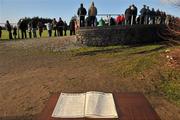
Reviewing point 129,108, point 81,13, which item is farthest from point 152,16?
point 129,108

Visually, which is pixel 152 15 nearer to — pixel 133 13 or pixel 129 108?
pixel 133 13

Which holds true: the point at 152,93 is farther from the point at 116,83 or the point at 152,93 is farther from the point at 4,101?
the point at 4,101

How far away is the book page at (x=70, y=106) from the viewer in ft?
13.7

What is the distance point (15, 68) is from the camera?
18734 millimetres

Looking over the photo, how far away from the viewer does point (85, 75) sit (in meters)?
16.8

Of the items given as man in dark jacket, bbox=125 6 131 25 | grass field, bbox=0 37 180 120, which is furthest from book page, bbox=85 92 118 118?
man in dark jacket, bbox=125 6 131 25

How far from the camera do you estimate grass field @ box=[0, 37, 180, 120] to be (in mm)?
12992

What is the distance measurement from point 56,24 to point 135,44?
7.67 m

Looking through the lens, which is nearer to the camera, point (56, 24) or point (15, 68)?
point (15, 68)

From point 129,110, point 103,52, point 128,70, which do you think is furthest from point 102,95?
point 103,52

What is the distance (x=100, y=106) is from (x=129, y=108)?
30 cm

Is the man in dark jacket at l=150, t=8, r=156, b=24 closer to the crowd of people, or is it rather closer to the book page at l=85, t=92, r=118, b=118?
the crowd of people

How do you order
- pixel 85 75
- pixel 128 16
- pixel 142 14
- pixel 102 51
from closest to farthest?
pixel 85 75 < pixel 102 51 < pixel 128 16 < pixel 142 14

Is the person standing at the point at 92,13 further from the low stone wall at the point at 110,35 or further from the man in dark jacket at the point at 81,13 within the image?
the low stone wall at the point at 110,35
